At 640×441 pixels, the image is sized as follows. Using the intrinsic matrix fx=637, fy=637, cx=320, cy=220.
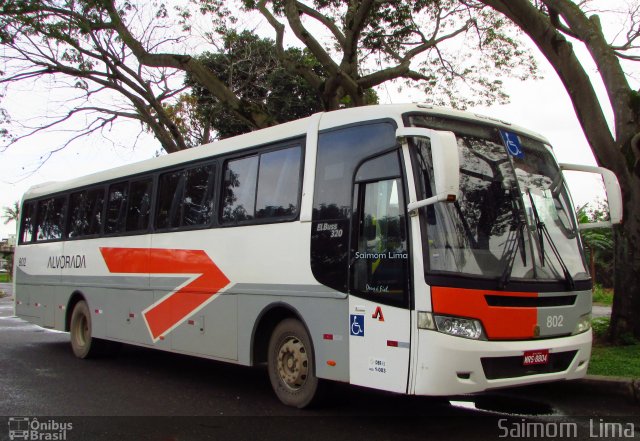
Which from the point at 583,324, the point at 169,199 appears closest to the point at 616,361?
the point at 583,324

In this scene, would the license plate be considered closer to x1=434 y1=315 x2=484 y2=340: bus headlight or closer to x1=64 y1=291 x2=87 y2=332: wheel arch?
x1=434 y1=315 x2=484 y2=340: bus headlight

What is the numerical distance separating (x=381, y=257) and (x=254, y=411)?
2.36m

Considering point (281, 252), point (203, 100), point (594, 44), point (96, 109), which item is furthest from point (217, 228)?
point (203, 100)

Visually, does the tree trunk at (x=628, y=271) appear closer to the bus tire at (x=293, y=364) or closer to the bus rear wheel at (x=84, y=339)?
the bus tire at (x=293, y=364)

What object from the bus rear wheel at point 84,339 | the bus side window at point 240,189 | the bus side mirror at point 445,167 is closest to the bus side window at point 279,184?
the bus side window at point 240,189

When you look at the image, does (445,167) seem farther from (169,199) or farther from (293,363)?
(169,199)

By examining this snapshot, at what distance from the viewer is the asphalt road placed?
6.03 m

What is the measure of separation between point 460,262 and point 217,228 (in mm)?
3645

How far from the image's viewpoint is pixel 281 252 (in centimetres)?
719

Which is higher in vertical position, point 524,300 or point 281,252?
point 281,252

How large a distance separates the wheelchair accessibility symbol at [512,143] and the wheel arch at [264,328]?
2.94 meters

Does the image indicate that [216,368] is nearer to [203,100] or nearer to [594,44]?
[594,44]

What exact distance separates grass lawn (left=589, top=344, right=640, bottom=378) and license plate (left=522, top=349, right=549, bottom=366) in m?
2.32

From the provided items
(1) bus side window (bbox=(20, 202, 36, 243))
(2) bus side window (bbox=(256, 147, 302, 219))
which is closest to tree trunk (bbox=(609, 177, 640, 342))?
(2) bus side window (bbox=(256, 147, 302, 219))
